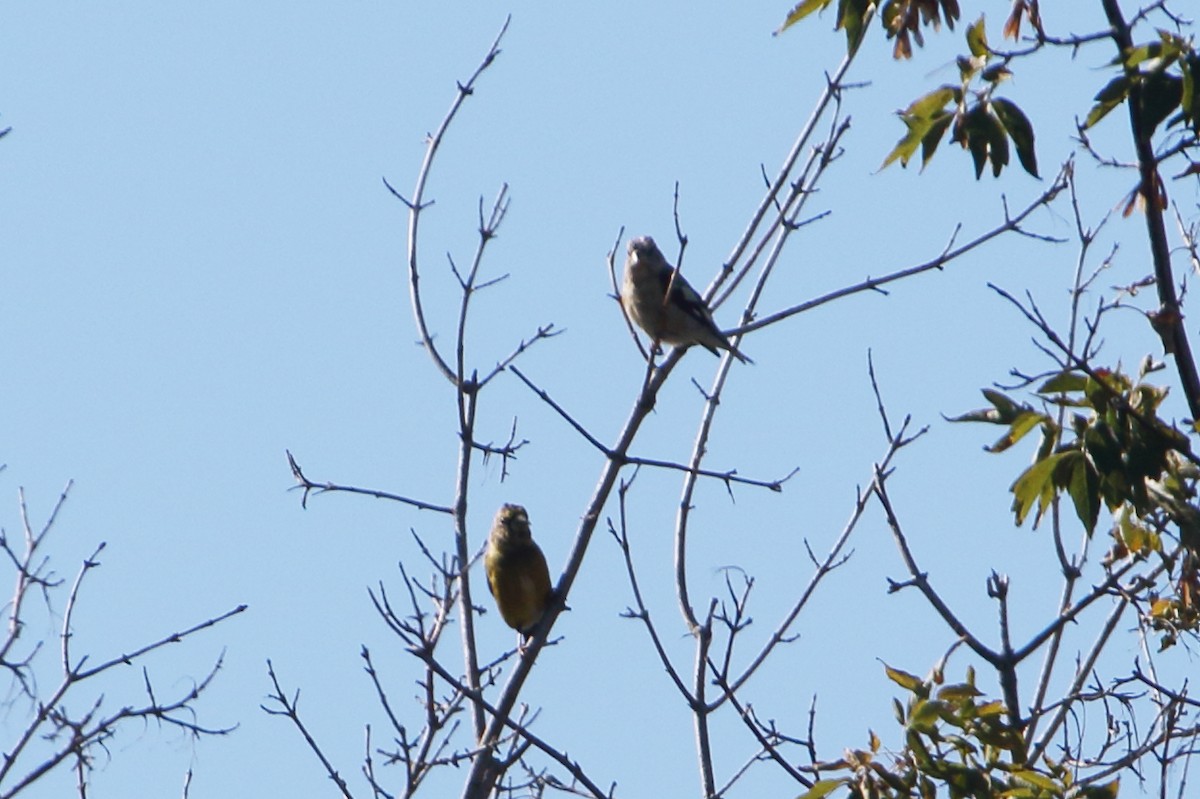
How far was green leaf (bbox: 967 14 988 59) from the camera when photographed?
11.6 ft

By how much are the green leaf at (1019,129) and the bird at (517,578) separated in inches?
191

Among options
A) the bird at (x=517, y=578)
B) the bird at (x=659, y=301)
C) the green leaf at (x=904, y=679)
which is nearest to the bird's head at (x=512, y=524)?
the bird at (x=517, y=578)

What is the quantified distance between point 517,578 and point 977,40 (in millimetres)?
5029

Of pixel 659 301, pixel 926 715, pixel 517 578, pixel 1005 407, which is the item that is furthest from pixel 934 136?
pixel 659 301

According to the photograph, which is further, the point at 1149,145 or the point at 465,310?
the point at 465,310

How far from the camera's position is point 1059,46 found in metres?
3.36

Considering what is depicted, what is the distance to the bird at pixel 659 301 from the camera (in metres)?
8.29

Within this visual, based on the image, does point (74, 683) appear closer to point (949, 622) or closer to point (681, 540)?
point (681, 540)

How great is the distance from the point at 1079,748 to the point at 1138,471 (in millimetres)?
2154

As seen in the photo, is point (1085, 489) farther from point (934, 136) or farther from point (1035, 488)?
point (934, 136)

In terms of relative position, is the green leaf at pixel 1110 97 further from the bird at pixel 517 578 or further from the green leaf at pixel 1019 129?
the bird at pixel 517 578

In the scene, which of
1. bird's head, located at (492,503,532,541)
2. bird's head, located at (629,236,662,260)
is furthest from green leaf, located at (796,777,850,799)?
bird's head, located at (629,236,662,260)

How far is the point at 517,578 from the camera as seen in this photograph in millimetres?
8133

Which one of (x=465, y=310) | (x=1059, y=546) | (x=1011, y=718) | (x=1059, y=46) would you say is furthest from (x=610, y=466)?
(x=1059, y=46)
